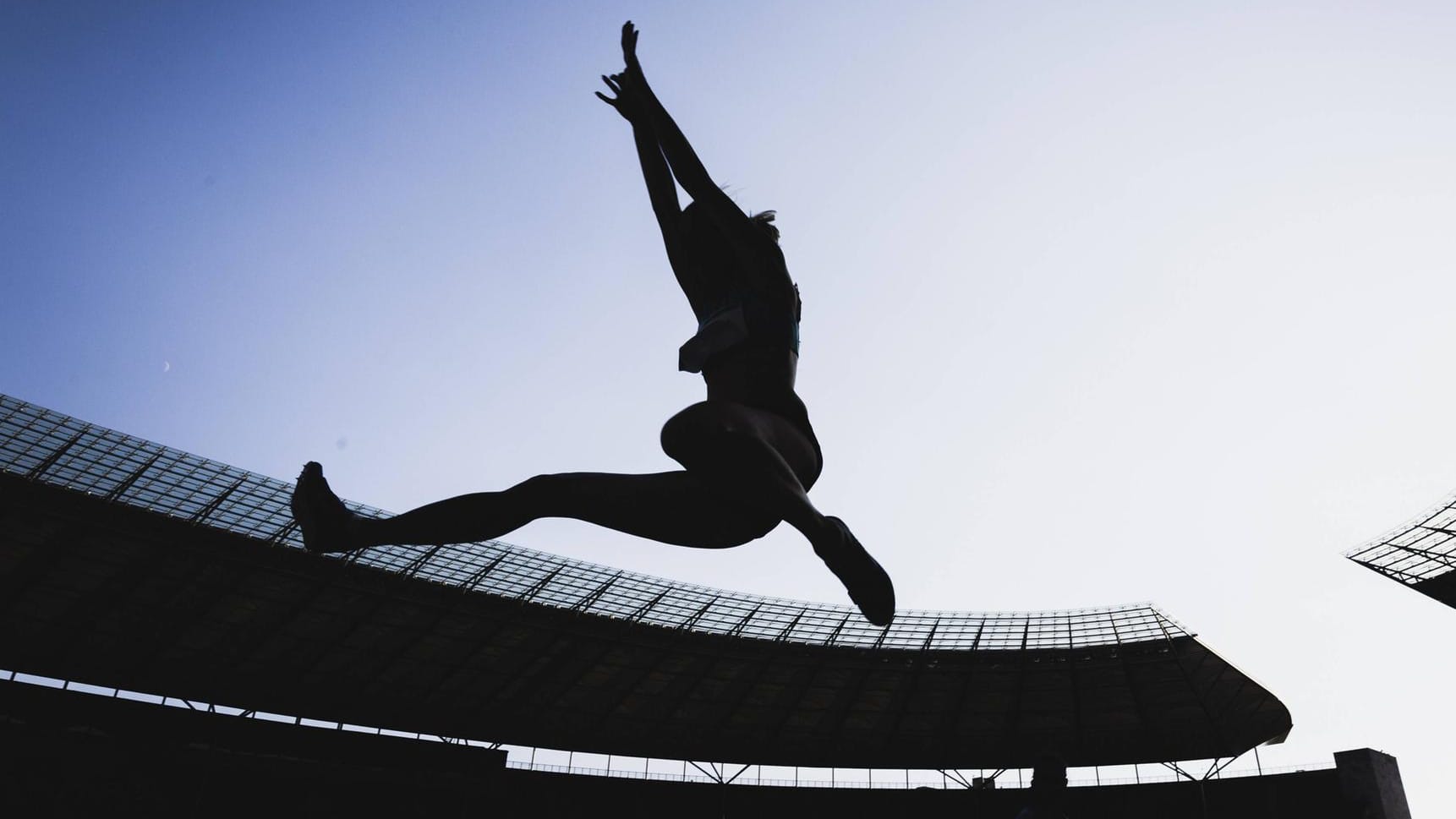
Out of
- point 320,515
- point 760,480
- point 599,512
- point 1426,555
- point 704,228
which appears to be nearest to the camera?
point 760,480

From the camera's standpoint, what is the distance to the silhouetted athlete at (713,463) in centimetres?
212

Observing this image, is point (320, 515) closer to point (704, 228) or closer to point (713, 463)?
point (713, 463)

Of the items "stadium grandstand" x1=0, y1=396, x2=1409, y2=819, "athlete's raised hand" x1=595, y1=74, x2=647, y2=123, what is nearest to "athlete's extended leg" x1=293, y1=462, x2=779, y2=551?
"athlete's raised hand" x1=595, y1=74, x2=647, y2=123

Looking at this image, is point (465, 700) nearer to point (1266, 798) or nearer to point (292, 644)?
point (292, 644)

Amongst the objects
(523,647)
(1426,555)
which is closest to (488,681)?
(523,647)

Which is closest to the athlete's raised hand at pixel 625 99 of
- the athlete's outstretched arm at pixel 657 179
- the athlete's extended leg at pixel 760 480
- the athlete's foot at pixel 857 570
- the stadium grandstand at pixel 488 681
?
the athlete's outstretched arm at pixel 657 179

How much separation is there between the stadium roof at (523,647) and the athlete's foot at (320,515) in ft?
87.0

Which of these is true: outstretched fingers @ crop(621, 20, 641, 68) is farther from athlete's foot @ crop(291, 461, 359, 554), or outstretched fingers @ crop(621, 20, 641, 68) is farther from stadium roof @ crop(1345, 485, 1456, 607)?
stadium roof @ crop(1345, 485, 1456, 607)

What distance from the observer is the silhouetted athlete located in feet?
6.96

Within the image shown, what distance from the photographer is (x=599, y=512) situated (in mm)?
2316

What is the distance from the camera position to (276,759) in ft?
91.7

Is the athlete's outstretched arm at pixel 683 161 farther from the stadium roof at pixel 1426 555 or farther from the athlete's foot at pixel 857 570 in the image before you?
the stadium roof at pixel 1426 555

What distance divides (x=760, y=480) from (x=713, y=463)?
0.40ft

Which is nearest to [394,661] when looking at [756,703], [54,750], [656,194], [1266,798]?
[54,750]
